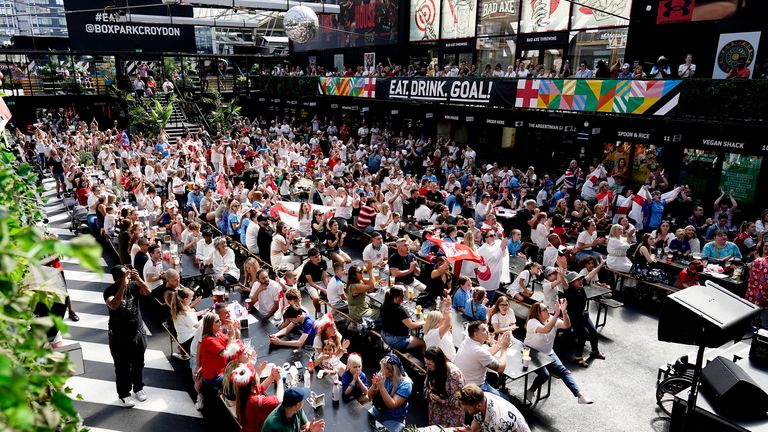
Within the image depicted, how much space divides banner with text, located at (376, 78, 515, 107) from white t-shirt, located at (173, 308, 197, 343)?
44.3 ft

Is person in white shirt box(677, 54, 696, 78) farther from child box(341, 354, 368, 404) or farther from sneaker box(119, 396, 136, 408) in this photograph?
sneaker box(119, 396, 136, 408)

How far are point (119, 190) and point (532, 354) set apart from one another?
12.3 metres

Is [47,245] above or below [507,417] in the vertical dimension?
above

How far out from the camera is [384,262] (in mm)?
9516

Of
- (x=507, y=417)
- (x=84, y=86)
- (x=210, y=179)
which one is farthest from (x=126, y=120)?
(x=507, y=417)

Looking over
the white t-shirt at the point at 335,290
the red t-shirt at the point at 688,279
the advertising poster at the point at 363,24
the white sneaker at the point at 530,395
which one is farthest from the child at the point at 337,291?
the advertising poster at the point at 363,24

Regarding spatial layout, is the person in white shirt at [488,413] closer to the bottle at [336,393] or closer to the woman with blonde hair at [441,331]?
the bottle at [336,393]

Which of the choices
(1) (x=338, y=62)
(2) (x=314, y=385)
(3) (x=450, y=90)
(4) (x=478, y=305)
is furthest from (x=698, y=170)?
(1) (x=338, y=62)

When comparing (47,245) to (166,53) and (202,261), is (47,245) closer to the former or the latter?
(202,261)

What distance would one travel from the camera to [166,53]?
30.7 metres

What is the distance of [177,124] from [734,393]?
1143 inches

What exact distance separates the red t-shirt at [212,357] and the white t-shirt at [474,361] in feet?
9.24

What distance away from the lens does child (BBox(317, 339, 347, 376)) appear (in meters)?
6.10

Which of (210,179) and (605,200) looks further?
(210,179)
